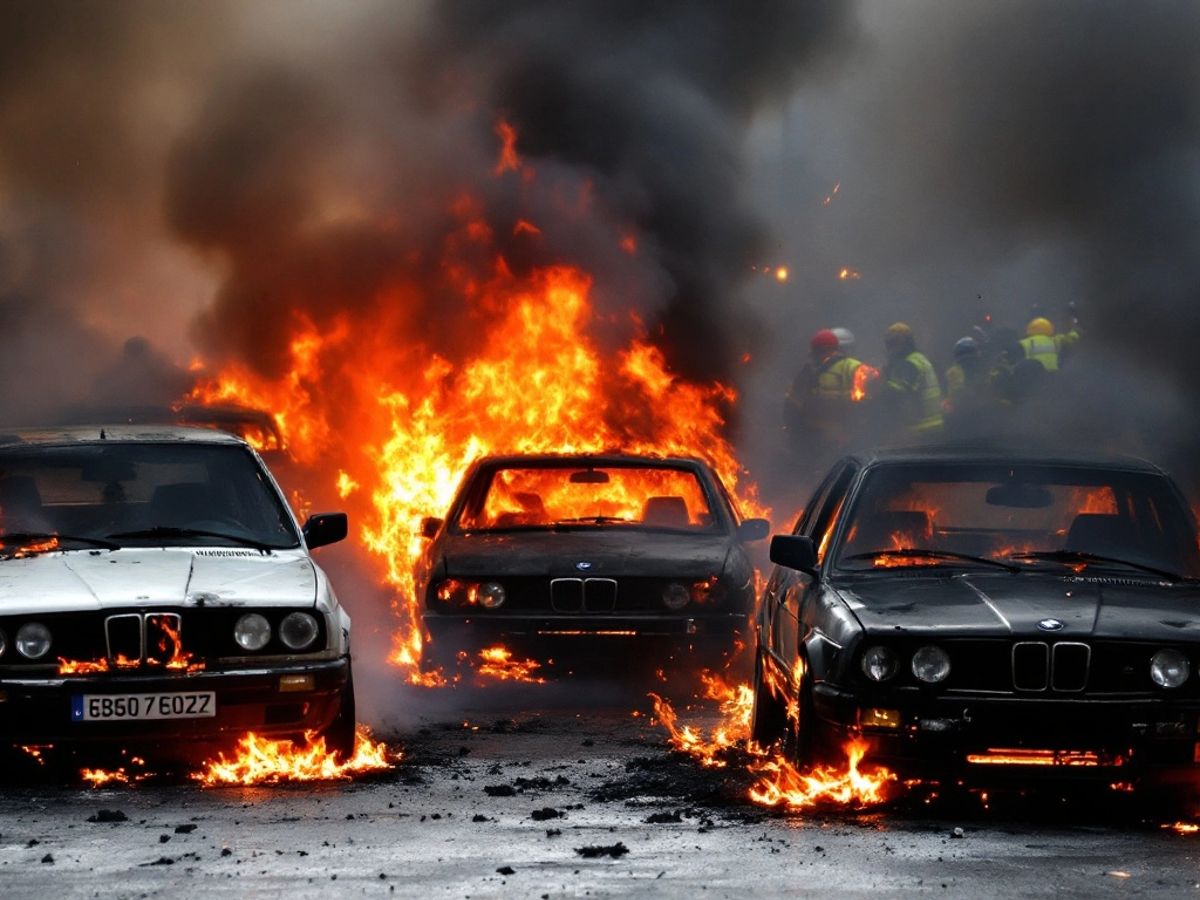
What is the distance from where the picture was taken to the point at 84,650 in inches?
313

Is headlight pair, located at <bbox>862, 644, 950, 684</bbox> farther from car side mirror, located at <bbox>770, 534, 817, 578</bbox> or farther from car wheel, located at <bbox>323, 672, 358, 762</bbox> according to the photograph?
car wheel, located at <bbox>323, 672, 358, 762</bbox>

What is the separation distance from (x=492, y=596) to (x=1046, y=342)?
425 inches

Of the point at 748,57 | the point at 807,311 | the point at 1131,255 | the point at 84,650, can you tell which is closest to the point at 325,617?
the point at 84,650

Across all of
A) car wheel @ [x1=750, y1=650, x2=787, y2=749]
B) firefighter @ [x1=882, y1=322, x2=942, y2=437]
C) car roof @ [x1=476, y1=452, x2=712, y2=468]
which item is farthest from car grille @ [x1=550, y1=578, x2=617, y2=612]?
firefighter @ [x1=882, y1=322, x2=942, y2=437]

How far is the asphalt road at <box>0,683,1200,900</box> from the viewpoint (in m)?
6.04

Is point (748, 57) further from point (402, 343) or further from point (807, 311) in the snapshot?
point (807, 311)

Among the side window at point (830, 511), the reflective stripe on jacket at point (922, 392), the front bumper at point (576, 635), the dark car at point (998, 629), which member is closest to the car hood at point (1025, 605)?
the dark car at point (998, 629)

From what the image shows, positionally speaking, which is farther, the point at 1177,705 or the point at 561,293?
the point at 561,293

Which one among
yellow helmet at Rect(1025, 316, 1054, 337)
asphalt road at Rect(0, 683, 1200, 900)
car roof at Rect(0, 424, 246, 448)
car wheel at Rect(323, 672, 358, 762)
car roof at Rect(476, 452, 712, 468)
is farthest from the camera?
yellow helmet at Rect(1025, 316, 1054, 337)

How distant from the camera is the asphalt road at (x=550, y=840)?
6035 millimetres

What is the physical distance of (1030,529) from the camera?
8.59 metres

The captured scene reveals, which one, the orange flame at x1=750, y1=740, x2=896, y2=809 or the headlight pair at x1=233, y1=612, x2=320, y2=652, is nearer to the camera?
the orange flame at x1=750, y1=740, x2=896, y2=809

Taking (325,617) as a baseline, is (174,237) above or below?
above

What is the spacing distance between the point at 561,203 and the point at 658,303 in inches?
55.9
